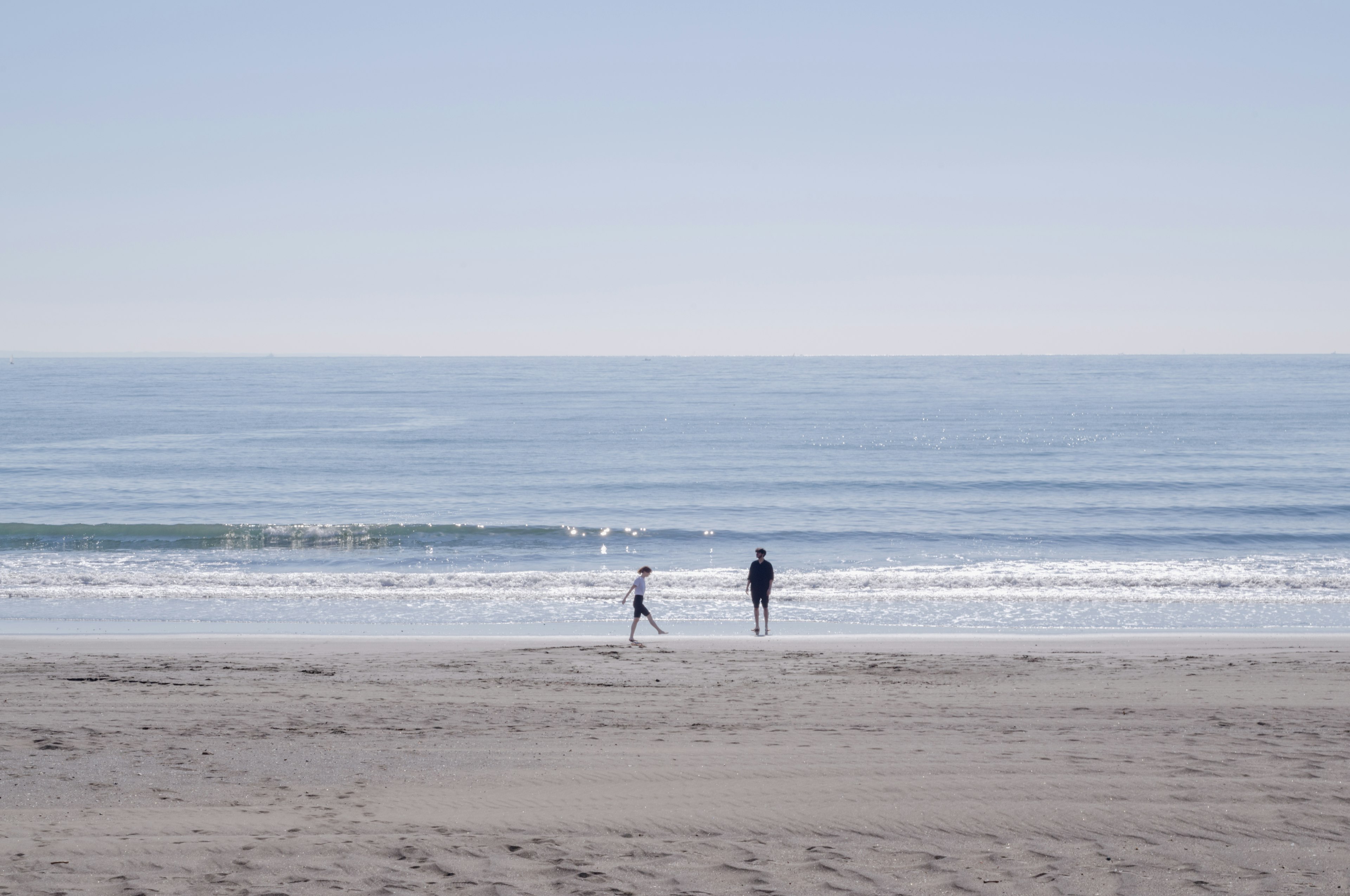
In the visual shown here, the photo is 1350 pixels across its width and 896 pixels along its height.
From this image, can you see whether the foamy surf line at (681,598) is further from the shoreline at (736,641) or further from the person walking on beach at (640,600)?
the person walking on beach at (640,600)

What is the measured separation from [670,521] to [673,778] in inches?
899

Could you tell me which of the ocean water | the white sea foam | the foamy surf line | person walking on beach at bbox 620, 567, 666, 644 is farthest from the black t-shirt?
the white sea foam

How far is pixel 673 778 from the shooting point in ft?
26.5

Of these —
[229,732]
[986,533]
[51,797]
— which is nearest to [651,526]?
[986,533]

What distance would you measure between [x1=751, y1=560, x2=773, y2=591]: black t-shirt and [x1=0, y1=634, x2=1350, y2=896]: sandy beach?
381 centimetres

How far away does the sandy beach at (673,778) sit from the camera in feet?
20.9

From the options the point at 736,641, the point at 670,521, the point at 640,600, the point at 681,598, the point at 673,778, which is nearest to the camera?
the point at 673,778

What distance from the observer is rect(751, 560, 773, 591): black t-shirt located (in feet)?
54.6

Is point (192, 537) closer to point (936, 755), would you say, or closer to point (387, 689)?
point (387, 689)

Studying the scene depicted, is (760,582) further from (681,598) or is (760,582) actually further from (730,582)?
(730,582)

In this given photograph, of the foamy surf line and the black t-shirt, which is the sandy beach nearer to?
the black t-shirt

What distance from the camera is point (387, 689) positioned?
11.4m

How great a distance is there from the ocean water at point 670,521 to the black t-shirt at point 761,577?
1.24 metres

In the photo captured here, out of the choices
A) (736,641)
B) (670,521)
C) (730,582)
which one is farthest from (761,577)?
(670,521)
